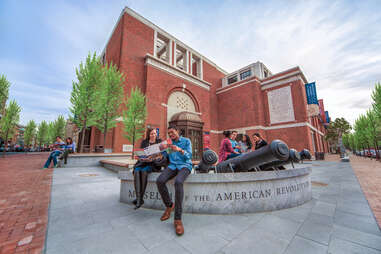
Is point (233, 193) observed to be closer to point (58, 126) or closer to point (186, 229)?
point (186, 229)

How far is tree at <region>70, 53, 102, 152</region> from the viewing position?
34.9ft

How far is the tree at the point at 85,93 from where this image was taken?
10.6m

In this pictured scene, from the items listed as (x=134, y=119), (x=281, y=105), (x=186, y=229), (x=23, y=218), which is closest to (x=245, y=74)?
(x=281, y=105)

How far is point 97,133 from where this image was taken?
1480 cm

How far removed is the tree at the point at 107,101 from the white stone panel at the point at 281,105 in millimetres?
18015

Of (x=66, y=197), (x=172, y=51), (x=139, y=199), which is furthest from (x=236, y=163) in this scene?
(x=172, y=51)

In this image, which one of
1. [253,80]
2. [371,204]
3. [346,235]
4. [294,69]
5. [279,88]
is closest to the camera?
[346,235]

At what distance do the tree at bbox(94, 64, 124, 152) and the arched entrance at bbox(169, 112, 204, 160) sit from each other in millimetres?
5825

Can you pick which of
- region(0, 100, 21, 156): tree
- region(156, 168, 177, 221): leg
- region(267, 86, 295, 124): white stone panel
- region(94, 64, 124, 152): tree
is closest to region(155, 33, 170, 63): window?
region(94, 64, 124, 152): tree

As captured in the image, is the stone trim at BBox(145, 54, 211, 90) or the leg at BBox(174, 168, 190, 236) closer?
the leg at BBox(174, 168, 190, 236)

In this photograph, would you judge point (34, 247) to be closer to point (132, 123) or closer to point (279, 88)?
point (132, 123)

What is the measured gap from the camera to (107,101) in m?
11.9

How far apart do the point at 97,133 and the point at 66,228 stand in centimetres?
1466

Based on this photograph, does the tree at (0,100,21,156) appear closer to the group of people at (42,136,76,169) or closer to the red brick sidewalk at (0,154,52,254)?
the group of people at (42,136,76,169)
